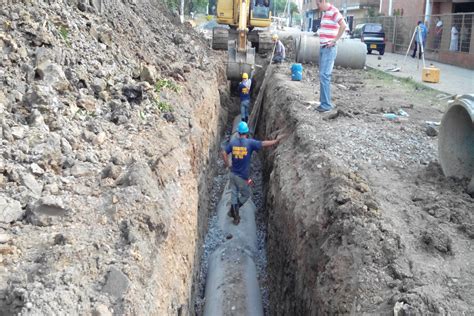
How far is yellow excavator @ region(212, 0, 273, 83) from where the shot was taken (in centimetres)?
1569

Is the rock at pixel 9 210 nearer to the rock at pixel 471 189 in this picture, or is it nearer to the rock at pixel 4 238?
the rock at pixel 4 238

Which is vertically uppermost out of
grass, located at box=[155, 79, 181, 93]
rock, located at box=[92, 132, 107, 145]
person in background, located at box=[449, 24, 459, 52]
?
person in background, located at box=[449, 24, 459, 52]

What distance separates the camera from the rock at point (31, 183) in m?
4.07

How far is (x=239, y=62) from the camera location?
52.3 feet

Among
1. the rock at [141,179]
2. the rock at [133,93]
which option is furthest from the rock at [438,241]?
the rock at [133,93]

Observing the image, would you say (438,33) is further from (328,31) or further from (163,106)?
(163,106)

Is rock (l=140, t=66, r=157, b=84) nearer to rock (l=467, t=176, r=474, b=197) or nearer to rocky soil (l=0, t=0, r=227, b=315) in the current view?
rocky soil (l=0, t=0, r=227, b=315)

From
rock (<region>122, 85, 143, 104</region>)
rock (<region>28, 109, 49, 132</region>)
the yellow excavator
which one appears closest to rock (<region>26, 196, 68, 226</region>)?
rock (<region>28, 109, 49, 132</region>)

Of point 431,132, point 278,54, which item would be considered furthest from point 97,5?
point 278,54

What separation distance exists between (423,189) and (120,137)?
361cm

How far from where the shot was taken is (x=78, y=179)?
458 cm

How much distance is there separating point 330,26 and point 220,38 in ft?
29.1

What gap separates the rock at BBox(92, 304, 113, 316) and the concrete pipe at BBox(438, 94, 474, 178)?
4.62 metres

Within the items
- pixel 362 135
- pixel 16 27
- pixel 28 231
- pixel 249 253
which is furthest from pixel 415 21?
pixel 28 231
